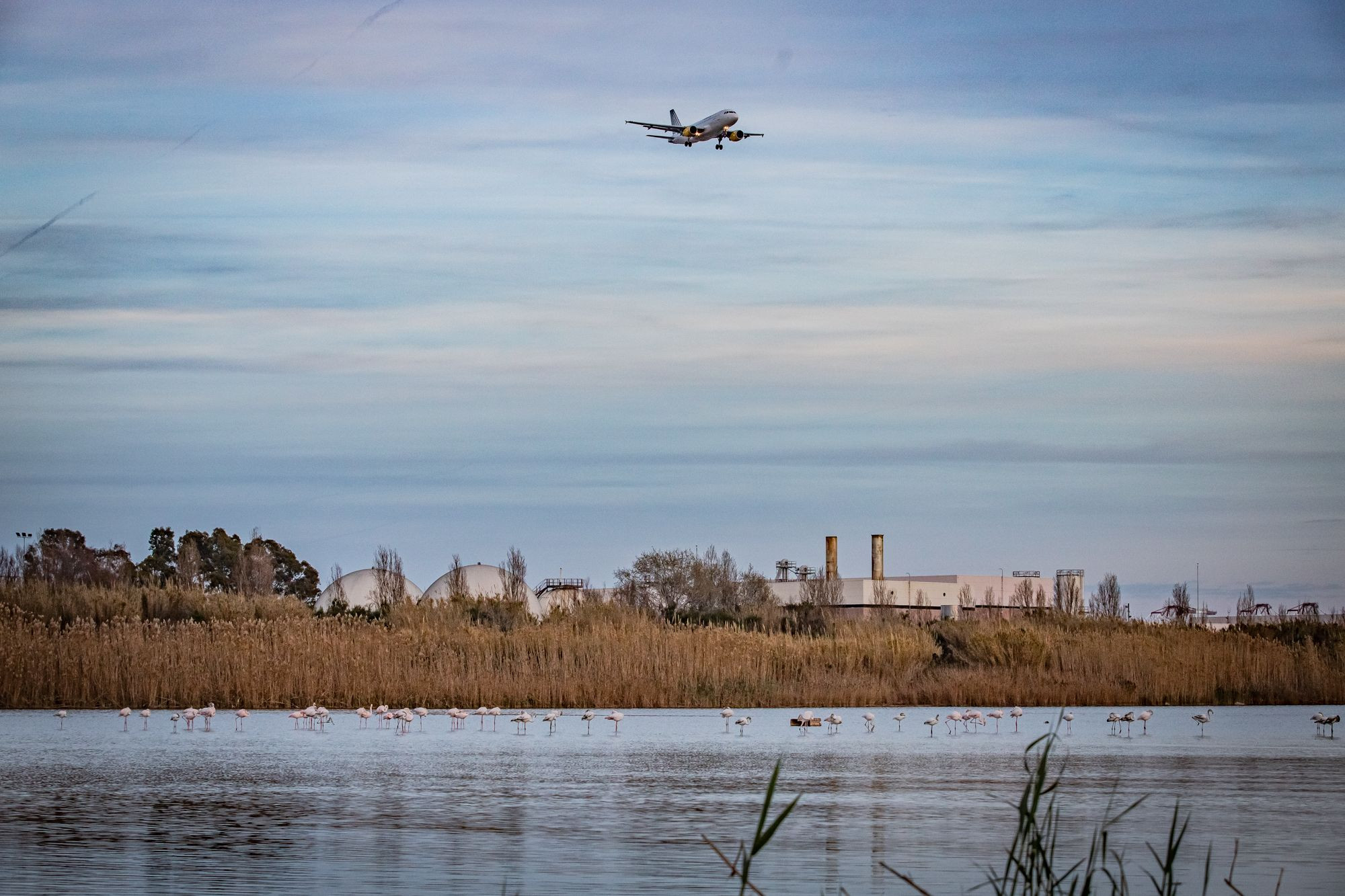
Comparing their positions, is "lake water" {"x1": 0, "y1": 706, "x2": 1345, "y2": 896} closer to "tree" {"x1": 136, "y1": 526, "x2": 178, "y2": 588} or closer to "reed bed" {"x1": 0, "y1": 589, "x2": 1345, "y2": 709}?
"reed bed" {"x1": 0, "y1": 589, "x2": 1345, "y2": 709}

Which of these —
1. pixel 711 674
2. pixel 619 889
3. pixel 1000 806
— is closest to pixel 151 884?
pixel 619 889

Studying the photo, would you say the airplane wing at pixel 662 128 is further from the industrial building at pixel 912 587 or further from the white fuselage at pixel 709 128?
the industrial building at pixel 912 587

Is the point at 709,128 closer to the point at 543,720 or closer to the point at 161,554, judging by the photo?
the point at 543,720

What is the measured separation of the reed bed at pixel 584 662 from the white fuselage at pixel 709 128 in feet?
37.0

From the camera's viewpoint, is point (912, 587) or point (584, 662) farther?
point (912, 587)

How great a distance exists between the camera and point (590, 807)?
14.3 meters

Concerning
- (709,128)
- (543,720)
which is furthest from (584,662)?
(709,128)

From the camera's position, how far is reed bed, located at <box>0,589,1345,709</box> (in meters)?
27.9

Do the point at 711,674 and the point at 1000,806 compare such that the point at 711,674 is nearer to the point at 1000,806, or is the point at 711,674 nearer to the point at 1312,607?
the point at 1000,806

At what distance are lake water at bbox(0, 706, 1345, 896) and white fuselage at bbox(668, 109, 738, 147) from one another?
701 inches

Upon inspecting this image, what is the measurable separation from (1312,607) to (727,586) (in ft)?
88.7

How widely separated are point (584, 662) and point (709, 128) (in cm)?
1423

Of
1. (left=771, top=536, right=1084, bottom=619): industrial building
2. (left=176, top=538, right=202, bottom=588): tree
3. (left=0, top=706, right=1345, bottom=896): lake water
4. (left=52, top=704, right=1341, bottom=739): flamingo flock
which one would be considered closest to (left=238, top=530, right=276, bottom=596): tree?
(left=176, top=538, right=202, bottom=588): tree

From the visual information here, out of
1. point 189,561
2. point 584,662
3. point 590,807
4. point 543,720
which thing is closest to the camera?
point 590,807
